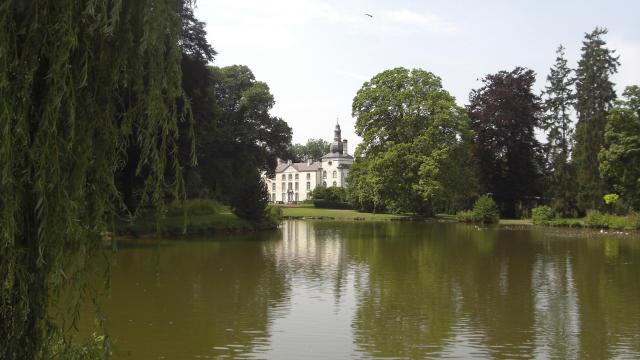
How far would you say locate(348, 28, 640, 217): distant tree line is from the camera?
4739 centimetres

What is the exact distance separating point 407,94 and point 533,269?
116 ft

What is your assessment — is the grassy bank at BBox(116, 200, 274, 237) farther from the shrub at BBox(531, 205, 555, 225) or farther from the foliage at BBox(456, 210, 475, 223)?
the shrub at BBox(531, 205, 555, 225)

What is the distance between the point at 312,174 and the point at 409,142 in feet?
239

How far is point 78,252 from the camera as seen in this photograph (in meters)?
4.12

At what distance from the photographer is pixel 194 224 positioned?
32.7 metres

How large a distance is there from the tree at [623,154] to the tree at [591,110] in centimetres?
156

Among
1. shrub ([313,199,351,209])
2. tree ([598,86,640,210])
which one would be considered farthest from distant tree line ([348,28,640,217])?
shrub ([313,199,351,209])

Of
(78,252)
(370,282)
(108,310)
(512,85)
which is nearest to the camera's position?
(78,252)

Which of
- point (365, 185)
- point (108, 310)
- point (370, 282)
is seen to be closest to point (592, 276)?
point (370, 282)

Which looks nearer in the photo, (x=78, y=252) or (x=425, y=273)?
(x=78, y=252)

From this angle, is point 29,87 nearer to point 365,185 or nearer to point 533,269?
point 533,269

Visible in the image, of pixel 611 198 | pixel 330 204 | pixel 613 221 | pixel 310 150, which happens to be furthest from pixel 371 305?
pixel 310 150

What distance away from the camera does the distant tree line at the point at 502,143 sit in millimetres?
47391

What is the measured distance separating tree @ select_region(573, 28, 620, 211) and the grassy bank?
25.6 m
